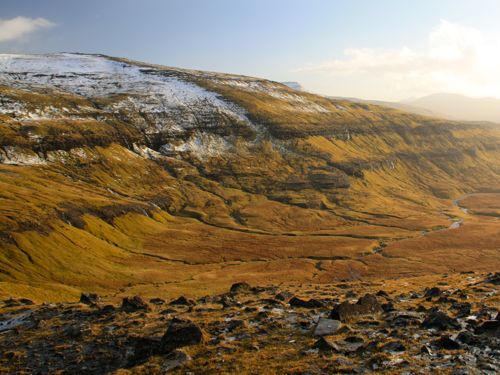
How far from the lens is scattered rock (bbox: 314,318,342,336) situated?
2662cm

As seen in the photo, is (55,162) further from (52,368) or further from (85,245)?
(52,368)

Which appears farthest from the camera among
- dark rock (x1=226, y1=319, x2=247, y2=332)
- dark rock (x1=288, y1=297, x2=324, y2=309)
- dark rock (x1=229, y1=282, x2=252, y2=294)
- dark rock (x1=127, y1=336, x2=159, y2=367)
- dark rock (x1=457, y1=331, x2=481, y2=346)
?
dark rock (x1=229, y1=282, x2=252, y2=294)

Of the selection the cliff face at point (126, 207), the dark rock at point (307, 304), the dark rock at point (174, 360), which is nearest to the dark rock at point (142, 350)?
the dark rock at point (174, 360)

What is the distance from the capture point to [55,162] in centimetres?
16162

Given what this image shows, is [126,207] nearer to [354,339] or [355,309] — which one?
[355,309]

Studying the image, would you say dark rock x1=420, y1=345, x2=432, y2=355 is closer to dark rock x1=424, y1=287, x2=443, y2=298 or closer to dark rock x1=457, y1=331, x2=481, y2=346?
dark rock x1=457, y1=331, x2=481, y2=346

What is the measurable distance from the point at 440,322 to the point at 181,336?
16503mm

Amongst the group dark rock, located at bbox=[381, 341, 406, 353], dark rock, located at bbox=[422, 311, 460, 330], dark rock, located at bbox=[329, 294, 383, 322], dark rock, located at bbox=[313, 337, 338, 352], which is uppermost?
dark rock, located at bbox=[422, 311, 460, 330]

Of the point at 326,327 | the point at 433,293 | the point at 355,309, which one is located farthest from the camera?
the point at 433,293

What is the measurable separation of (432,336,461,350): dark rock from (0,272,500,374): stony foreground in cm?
5

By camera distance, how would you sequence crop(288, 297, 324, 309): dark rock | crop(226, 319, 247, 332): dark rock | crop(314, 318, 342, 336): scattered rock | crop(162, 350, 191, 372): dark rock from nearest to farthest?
1. crop(162, 350, 191, 372): dark rock
2. crop(314, 318, 342, 336): scattered rock
3. crop(226, 319, 247, 332): dark rock
4. crop(288, 297, 324, 309): dark rock

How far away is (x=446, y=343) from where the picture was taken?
22.9 meters

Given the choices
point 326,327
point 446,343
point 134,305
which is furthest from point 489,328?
point 134,305

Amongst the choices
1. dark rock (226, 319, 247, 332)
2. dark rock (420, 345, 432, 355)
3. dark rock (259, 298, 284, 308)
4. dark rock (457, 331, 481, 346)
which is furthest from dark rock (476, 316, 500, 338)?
dark rock (259, 298, 284, 308)
